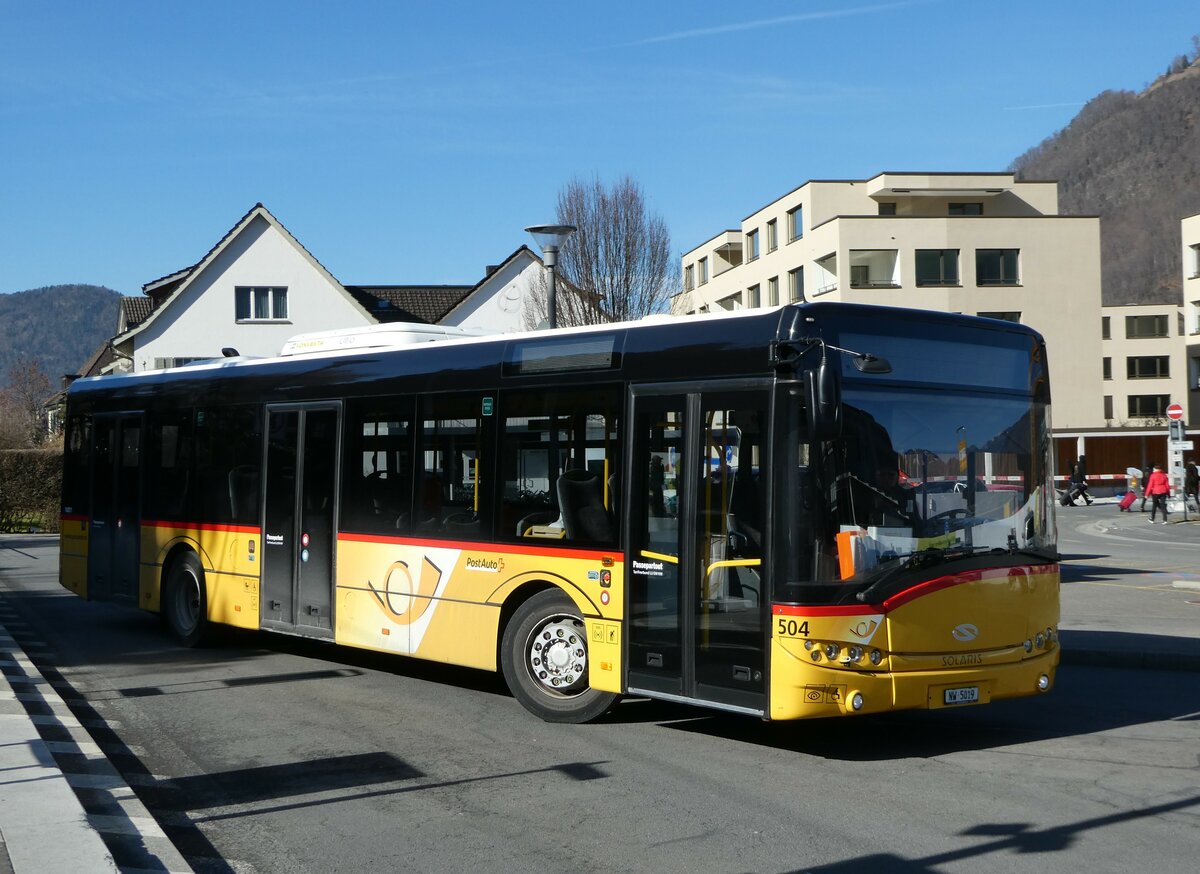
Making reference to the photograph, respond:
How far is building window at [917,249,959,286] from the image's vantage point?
2440 inches

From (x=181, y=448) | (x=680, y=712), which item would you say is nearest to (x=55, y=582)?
(x=181, y=448)

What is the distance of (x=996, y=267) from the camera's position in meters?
62.4

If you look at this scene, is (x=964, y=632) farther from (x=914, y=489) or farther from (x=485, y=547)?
(x=485, y=547)

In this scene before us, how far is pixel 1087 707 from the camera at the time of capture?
404 inches

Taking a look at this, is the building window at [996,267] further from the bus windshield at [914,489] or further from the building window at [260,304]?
the bus windshield at [914,489]

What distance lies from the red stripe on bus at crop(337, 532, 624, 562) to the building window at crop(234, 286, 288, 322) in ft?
135

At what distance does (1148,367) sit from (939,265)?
3998cm

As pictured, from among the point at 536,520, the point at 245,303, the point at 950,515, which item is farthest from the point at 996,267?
the point at 950,515

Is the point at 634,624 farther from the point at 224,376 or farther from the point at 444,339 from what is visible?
the point at 224,376

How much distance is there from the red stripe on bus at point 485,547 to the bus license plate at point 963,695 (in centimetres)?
232

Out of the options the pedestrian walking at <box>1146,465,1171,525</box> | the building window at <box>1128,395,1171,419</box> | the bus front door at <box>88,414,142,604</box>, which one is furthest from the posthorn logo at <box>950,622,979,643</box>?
the building window at <box>1128,395,1171,419</box>

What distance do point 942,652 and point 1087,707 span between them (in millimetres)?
2663

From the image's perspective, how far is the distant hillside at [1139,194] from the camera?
154125mm

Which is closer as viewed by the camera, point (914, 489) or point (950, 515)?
point (914, 489)
